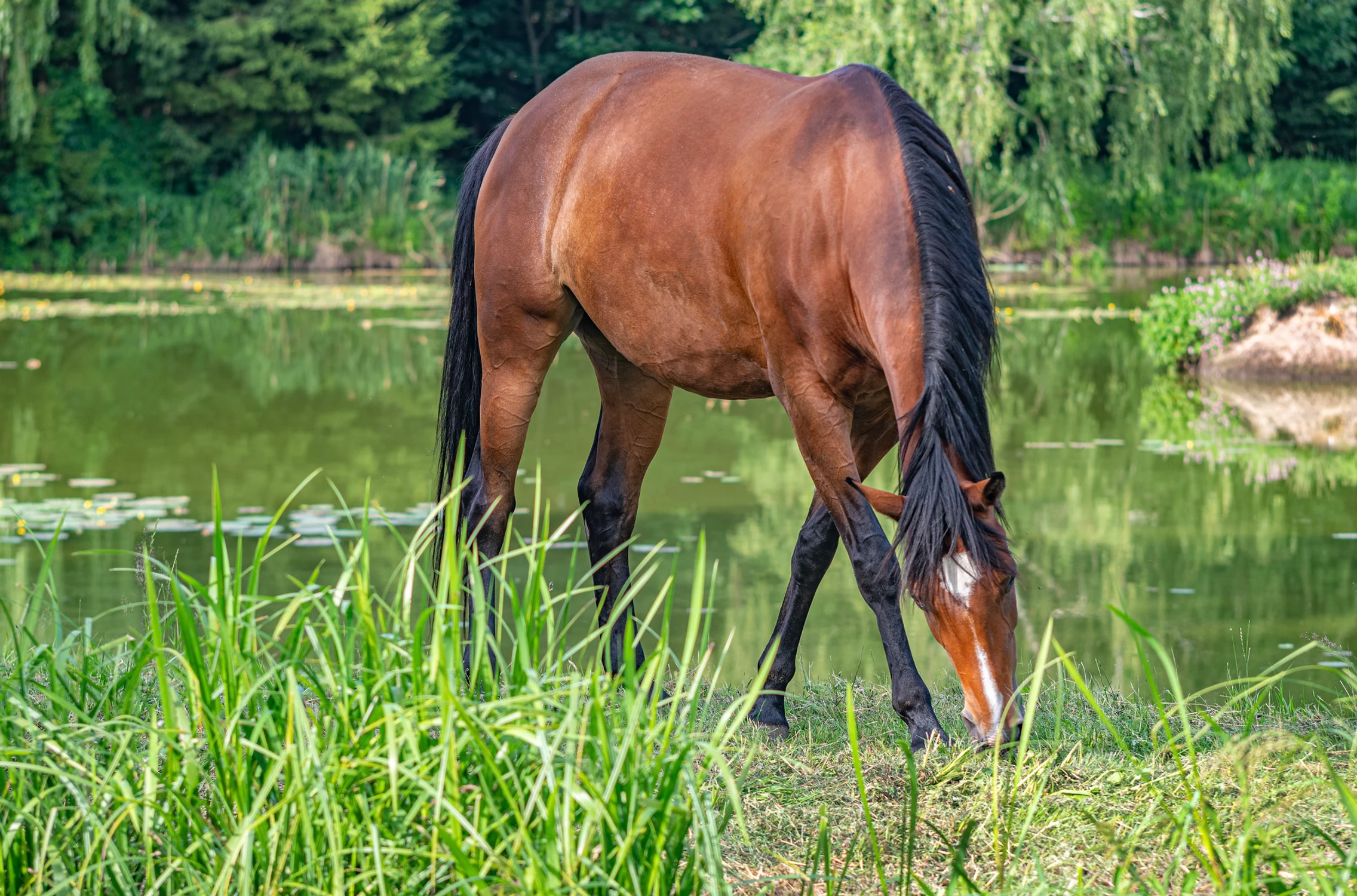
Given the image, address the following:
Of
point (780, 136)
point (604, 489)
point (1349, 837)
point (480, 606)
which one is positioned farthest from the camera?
point (604, 489)

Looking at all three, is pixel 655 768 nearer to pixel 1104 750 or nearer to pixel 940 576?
pixel 940 576

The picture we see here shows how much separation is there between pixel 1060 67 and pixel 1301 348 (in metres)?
9.35

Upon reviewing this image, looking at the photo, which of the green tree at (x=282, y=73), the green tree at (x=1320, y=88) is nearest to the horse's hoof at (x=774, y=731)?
the green tree at (x=282, y=73)

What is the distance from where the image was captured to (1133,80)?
21.4 meters

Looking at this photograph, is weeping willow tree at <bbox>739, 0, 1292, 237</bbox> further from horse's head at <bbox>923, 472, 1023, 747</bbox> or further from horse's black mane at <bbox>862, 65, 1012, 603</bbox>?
horse's head at <bbox>923, 472, 1023, 747</bbox>

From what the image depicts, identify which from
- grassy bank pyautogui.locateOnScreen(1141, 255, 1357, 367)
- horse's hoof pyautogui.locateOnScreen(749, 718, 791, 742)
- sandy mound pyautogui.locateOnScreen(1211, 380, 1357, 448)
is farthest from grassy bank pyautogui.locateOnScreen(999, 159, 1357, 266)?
horse's hoof pyautogui.locateOnScreen(749, 718, 791, 742)

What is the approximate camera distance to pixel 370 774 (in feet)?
7.59

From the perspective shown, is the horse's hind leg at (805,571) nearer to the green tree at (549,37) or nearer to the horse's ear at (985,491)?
the horse's ear at (985,491)

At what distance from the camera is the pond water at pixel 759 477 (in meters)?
5.69

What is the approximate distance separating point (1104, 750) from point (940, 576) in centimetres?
93

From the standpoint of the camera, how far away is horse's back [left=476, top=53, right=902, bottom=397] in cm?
342

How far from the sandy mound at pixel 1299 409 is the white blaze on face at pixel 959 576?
24.1 ft

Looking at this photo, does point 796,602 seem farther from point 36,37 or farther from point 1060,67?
point 36,37

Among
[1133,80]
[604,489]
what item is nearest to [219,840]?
[604,489]
